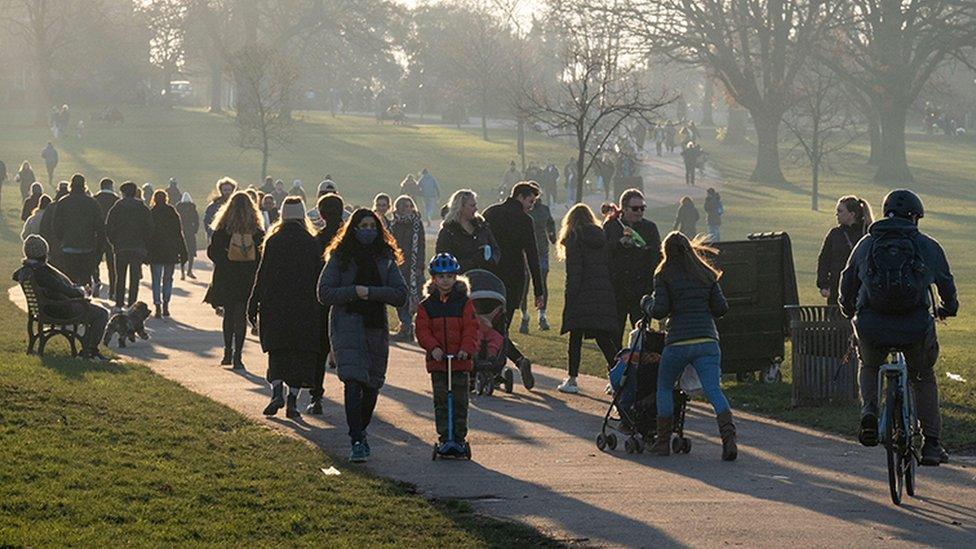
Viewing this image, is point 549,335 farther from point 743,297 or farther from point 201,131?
point 201,131

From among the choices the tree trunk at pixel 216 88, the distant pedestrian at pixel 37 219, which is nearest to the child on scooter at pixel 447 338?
the distant pedestrian at pixel 37 219

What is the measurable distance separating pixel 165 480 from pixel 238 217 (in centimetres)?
708

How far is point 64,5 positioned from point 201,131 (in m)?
15.7

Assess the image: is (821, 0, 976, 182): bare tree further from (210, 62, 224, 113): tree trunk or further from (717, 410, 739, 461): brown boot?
(717, 410, 739, 461): brown boot

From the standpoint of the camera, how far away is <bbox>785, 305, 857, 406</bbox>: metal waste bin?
1459cm

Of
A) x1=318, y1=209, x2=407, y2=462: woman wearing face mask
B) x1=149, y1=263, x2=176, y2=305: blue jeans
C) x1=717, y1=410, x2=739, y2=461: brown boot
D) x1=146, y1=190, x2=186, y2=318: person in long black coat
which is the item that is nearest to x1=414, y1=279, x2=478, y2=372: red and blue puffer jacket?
x1=318, y1=209, x2=407, y2=462: woman wearing face mask

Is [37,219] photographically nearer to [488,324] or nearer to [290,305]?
[488,324]

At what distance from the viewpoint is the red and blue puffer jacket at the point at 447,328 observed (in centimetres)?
1160

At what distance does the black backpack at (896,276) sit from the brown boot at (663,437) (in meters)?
2.20

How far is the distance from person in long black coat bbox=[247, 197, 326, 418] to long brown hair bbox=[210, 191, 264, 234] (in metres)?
3.45

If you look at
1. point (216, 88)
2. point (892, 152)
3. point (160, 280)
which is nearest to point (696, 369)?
point (160, 280)

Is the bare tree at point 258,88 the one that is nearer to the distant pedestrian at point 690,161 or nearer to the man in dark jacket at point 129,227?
the distant pedestrian at point 690,161

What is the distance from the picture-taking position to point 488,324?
14977 mm

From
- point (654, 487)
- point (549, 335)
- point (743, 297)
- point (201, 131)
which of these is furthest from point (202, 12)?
point (654, 487)
